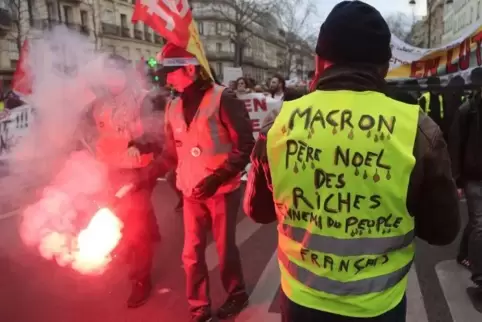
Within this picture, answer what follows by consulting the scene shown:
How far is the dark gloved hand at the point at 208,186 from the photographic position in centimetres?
349

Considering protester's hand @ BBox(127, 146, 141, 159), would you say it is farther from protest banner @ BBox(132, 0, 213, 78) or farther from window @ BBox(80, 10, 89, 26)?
window @ BBox(80, 10, 89, 26)

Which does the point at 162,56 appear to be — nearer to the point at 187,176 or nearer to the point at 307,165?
the point at 187,176

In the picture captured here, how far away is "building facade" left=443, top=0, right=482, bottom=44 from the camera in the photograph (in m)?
51.4

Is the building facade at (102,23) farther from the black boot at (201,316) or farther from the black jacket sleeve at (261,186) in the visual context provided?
the black jacket sleeve at (261,186)

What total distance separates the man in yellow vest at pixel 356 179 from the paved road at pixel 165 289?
7.13 feet

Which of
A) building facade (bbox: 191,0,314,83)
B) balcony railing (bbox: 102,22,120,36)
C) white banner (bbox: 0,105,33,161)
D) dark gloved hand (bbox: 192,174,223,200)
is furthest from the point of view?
building facade (bbox: 191,0,314,83)

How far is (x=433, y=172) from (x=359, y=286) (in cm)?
49

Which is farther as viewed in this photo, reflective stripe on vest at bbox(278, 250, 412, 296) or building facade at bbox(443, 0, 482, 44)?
building facade at bbox(443, 0, 482, 44)

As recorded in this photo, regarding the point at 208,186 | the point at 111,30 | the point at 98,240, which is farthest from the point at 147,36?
the point at 208,186

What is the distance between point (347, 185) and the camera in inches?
69.6

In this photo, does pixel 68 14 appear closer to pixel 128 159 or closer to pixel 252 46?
pixel 128 159

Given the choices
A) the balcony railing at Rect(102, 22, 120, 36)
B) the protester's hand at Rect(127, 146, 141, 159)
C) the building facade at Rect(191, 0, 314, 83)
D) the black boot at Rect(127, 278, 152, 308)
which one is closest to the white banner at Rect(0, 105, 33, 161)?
the protester's hand at Rect(127, 146, 141, 159)

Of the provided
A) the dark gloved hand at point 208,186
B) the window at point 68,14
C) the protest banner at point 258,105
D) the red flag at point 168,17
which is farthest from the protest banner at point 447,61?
the window at point 68,14

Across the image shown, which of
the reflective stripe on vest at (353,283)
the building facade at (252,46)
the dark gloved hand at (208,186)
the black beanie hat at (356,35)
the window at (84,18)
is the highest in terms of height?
the building facade at (252,46)
